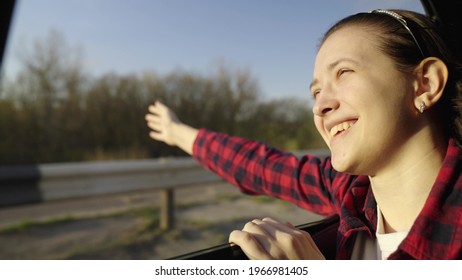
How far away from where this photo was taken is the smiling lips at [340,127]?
1.00 m

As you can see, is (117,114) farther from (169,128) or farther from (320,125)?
(320,125)

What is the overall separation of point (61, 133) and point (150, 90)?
1.20m

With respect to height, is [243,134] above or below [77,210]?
above

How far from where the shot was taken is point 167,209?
2729 millimetres

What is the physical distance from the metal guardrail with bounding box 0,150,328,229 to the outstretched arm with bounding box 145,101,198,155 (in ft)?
A: 2.75

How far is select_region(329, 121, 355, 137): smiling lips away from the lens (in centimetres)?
100

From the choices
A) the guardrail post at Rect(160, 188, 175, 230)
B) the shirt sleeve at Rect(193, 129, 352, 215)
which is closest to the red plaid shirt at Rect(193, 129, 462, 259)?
the shirt sleeve at Rect(193, 129, 352, 215)

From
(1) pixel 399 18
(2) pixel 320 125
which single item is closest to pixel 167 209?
(2) pixel 320 125

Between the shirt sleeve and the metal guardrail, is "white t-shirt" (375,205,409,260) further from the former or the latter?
the metal guardrail

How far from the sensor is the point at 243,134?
5.53 ft

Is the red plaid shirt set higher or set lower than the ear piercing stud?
lower

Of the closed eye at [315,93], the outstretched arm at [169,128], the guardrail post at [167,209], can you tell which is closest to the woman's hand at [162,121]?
the outstretched arm at [169,128]
